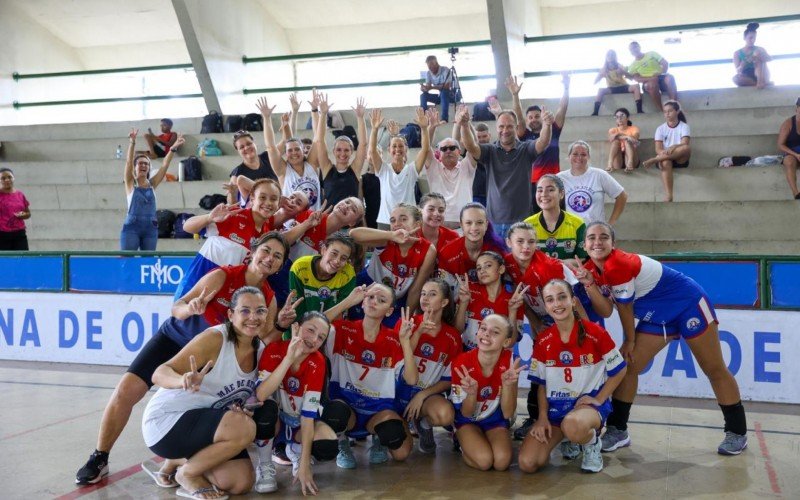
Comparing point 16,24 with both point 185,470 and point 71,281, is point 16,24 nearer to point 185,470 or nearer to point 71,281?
point 71,281

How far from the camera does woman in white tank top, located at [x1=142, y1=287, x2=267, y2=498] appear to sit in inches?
163

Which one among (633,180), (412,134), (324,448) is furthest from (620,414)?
(412,134)

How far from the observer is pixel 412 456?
494cm

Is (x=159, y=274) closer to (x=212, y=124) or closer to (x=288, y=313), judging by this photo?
(x=288, y=313)

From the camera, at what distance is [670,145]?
10133 millimetres

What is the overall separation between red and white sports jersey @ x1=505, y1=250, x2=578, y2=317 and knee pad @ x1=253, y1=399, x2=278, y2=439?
72.1 inches

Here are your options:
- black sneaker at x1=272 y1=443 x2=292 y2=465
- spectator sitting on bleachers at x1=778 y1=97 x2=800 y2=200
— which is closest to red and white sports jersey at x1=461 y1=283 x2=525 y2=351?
black sneaker at x1=272 y1=443 x2=292 y2=465

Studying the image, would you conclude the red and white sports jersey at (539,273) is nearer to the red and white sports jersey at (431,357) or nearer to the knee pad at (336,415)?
the red and white sports jersey at (431,357)

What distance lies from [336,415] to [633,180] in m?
6.97

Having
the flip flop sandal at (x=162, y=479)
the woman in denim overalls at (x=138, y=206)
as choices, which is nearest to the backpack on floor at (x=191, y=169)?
the woman in denim overalls at (x=138, y=206)

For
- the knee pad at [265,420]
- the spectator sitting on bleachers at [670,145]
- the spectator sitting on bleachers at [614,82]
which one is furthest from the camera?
the spectator sitting on bleachers at [614,82]

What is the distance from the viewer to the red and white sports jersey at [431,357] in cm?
498

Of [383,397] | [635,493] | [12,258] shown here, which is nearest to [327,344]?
[383,397]

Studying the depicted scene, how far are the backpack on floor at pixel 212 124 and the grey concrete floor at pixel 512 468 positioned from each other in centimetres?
812
